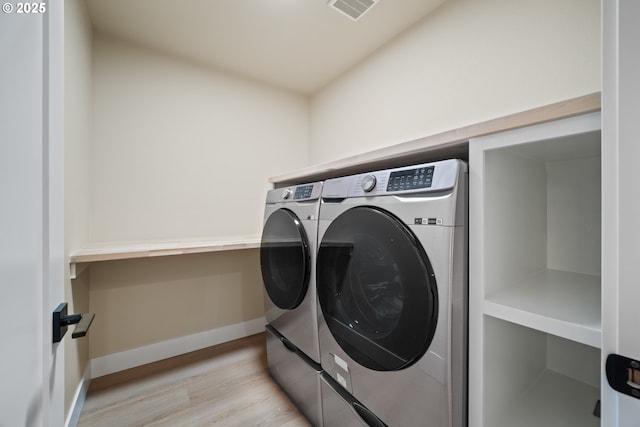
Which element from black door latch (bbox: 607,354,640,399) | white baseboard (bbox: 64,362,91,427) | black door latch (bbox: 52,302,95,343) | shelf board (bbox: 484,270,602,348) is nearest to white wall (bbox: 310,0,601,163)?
shelf board (bbox: 484,270,602,348)

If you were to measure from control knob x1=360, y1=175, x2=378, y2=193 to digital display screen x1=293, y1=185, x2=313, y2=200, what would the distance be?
0.38 m

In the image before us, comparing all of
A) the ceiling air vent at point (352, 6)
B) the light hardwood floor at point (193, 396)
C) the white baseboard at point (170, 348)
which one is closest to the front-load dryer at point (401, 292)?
the light hardwood floor at point (193, 396)

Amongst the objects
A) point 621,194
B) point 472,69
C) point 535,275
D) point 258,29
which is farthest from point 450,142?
point 258,29

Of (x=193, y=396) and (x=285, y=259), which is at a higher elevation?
(x=285, y=259)

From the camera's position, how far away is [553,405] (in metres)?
0.84

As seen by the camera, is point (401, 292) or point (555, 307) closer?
point (555, 307)

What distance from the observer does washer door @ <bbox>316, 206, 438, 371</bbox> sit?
750 millimetres

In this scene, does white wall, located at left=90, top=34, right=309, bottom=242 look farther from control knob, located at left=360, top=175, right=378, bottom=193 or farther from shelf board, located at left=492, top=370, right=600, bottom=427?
shelf board, located at left=492, top=370, right=600, bottom=427

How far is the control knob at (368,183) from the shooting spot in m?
0.91

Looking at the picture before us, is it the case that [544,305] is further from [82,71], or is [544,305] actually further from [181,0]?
[82,71]

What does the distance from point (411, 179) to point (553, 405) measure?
36.1 inches

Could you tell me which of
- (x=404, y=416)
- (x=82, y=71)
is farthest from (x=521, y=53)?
(x=82, y=71)

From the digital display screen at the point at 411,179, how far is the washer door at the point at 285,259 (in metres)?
0.55

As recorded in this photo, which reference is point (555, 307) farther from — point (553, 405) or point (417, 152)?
point (417, 152)
